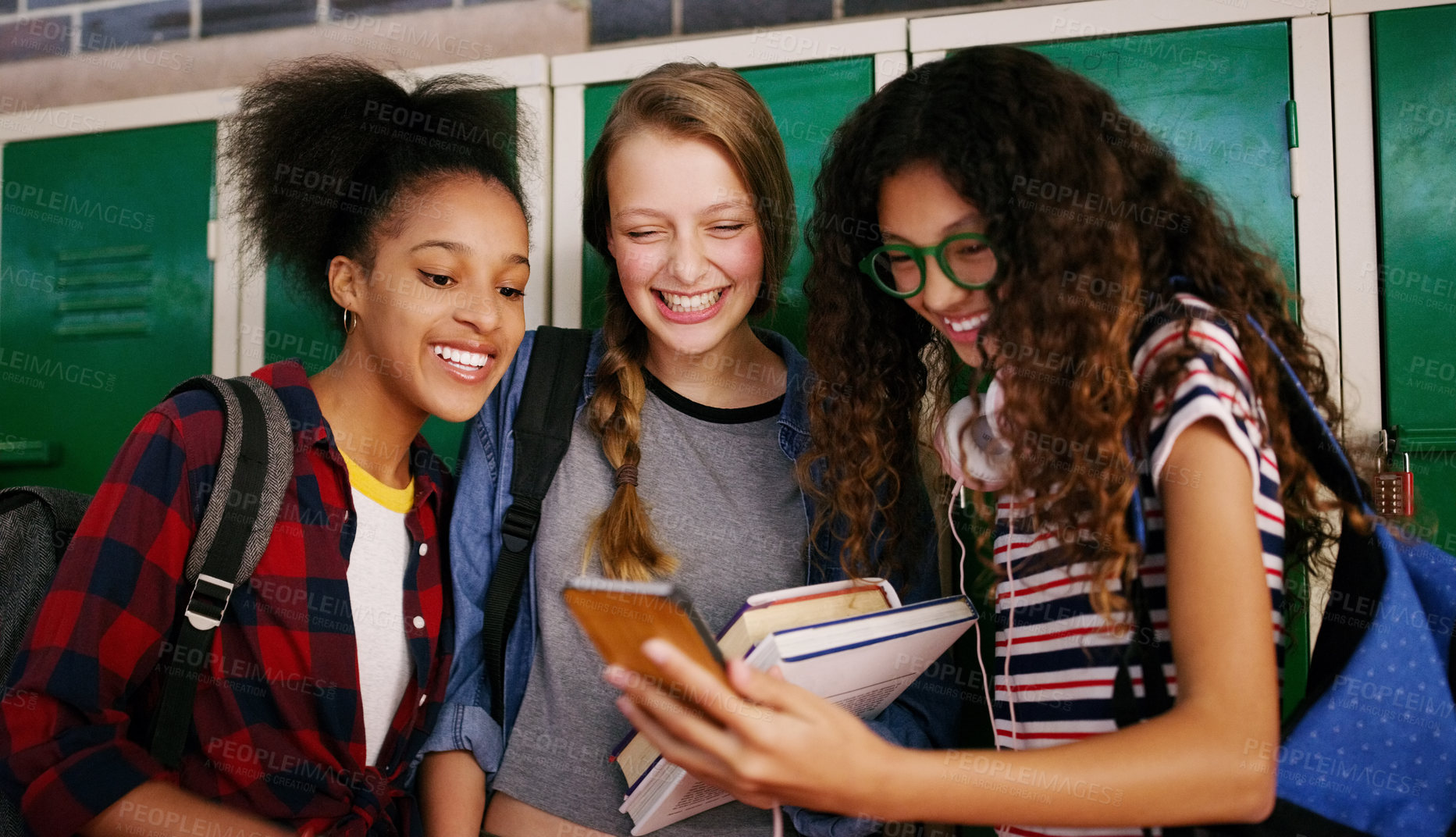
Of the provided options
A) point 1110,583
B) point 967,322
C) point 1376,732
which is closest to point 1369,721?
point 1376,732

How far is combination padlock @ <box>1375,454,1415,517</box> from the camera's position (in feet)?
5.20

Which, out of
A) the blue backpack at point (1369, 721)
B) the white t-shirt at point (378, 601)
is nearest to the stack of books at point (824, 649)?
the blue backpack at point (1369, 721)

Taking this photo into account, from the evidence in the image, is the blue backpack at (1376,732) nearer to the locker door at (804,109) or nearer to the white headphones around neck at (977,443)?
the white headphones around neck at (977,443)

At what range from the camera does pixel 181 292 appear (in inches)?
85.7

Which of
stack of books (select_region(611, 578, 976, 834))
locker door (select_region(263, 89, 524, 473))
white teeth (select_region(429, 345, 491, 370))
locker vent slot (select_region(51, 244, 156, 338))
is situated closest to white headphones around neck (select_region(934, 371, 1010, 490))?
stack of books (select_region(611, 578, 976, 834))

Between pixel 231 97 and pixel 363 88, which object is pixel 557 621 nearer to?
pixel 363 88

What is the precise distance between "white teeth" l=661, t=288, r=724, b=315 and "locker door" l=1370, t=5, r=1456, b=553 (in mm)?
1203

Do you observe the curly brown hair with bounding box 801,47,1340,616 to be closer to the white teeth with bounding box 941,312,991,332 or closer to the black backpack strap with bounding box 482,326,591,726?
the white teeth with bounding box 941,312,991,332

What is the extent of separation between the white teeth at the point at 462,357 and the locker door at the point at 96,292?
0.92 meters

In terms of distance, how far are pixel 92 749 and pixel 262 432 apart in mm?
472

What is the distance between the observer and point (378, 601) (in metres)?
1.55

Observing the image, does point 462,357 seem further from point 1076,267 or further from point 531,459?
point 1076,267

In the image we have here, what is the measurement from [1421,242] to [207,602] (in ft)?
6.86

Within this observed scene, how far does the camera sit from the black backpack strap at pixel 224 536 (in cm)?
132
